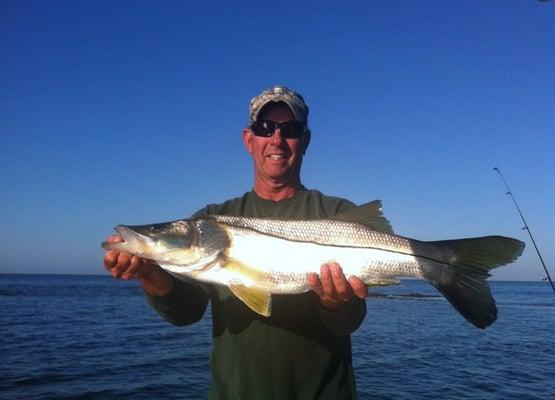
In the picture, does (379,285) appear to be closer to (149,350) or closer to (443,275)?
(443,275)

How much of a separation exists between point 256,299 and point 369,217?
1.37 m

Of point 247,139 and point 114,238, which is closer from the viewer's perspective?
point 114,238

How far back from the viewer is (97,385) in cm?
1452

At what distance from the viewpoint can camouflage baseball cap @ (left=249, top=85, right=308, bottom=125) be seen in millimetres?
5211

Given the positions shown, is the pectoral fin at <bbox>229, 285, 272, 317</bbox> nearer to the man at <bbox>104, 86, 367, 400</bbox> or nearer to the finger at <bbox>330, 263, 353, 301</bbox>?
the man at <bbox>104, 86, 367, 400</bbox>

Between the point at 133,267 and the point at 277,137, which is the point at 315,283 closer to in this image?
the point at 133,267

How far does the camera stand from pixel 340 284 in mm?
4051

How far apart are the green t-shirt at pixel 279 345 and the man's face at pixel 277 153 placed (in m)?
0.98

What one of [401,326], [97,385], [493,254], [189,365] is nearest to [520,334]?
[401,326]

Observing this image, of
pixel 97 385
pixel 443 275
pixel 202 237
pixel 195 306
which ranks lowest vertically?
pixel 97 385

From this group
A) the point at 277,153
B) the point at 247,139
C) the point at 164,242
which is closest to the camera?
the point at 164,242

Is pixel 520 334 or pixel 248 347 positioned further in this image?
pixel 520 334

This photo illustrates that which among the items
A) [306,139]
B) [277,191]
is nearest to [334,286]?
[277,191]

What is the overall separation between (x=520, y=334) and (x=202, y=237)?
28058 millimetres
